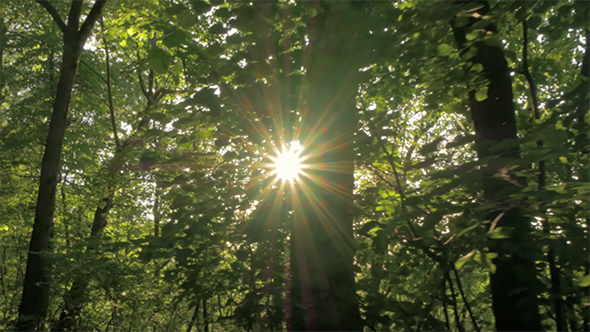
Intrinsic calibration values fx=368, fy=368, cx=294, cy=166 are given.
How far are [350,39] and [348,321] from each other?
170cm

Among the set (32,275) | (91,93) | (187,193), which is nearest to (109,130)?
(91,93)

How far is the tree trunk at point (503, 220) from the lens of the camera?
2229 millimetres

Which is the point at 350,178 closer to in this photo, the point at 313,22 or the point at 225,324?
the point at 313,22

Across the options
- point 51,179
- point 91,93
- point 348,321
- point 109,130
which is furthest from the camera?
point 109,130

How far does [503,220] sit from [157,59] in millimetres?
2431

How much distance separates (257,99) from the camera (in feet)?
7.14

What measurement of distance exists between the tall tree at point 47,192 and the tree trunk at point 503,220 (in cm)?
625

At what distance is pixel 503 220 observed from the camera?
2578 millimetres

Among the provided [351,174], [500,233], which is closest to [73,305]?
[351,174]

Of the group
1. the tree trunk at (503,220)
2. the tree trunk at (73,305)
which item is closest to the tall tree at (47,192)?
the tree trunk at (73,305)

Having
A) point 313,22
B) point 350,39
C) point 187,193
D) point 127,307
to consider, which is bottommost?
point 127,307

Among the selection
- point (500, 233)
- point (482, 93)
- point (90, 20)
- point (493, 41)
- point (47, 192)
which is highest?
point (90, 20)

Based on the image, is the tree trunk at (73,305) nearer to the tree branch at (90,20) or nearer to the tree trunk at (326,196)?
the tree branch at (90,20)

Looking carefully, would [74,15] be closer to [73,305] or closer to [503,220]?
[73,305]
